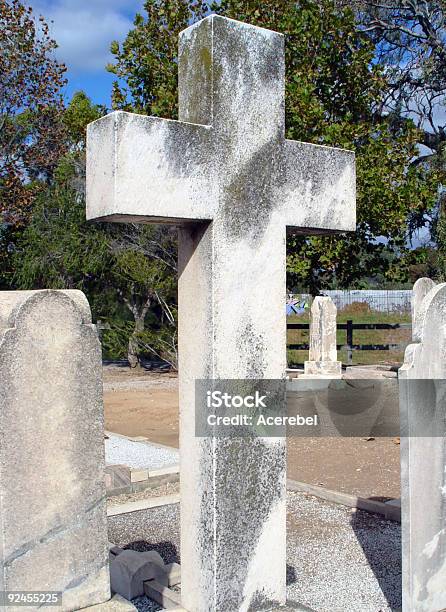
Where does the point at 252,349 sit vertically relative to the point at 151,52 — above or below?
below

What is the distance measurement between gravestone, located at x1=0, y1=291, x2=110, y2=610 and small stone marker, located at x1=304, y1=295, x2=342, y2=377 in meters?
11.8

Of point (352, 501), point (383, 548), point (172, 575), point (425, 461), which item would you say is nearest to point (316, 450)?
point (352, 501)

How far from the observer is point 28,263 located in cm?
1945

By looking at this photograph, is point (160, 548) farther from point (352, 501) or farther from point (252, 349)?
point (252, 349)

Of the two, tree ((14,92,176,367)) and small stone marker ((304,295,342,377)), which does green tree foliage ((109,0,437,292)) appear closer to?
small stone marker ((304,295,342,377))

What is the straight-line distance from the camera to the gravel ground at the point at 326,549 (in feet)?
15.3

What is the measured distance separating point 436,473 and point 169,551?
8.14 feet

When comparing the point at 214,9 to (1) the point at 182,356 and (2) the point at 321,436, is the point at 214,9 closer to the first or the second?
(2) the point at 321,436

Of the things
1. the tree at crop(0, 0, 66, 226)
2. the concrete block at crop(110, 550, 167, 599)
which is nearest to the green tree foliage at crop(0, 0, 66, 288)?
the tree at crop(0, 0, 66, 226)

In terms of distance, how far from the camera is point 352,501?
680cm

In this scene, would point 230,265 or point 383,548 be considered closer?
point 230,265

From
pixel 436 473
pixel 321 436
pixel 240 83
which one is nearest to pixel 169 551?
pixel 436 473

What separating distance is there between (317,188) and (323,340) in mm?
11601

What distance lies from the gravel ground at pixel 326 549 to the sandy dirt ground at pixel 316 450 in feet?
2.96
